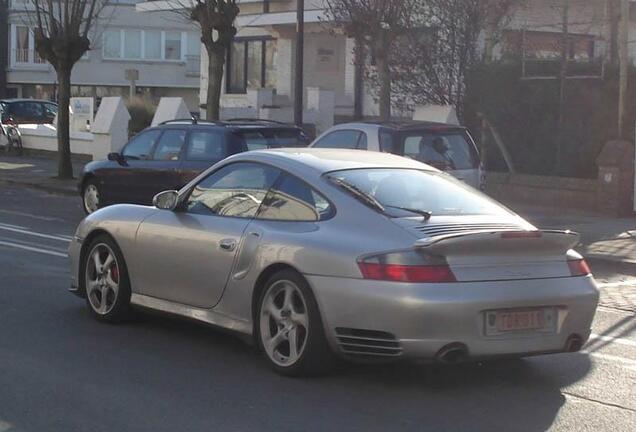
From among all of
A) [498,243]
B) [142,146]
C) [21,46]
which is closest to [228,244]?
[498,243]

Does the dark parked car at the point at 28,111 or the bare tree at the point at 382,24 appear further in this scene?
the dark parked car at the point at 28,111

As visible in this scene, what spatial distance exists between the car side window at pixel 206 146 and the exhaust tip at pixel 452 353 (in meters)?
8.89

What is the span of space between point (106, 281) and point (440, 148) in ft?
21.6

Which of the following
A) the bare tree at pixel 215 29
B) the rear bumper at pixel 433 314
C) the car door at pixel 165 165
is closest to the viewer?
the rear bumper at pixel 433 314

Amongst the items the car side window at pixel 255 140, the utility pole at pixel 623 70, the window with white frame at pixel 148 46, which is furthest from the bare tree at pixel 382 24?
the window with white frame at pixel 148 46

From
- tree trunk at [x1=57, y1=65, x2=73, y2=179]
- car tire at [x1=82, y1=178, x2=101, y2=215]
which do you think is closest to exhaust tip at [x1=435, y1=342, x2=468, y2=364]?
car tire at [x1=82, y1=178, x2=101, y2=215]

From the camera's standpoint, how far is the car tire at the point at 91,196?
694 inches

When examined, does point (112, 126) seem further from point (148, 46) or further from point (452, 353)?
point (148, 46)

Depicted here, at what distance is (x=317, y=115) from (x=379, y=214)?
23.0m

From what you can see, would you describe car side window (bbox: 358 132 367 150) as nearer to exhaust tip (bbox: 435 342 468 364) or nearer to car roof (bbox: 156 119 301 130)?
car roof (bbox: 156 119 301 130)

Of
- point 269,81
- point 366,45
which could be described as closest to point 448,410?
point 366,45

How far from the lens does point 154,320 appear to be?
29.5 feet

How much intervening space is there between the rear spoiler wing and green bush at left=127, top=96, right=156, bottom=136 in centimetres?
2687

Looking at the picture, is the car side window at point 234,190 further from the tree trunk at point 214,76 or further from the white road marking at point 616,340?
the tree trunk at point 214,76
